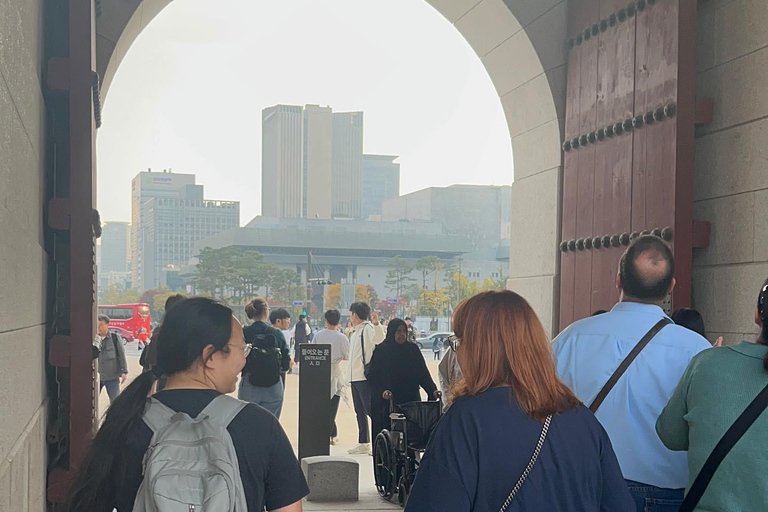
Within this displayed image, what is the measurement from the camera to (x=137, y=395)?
223 centimetres

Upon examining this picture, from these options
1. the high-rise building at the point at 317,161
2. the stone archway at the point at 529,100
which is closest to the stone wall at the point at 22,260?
the stone archway at the point at 529,100

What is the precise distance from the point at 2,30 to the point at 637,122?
3.76m

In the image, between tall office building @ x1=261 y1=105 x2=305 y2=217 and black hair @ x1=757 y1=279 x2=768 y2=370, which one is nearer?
black hair @ x1=757 y1=279 x2=768 y2=370

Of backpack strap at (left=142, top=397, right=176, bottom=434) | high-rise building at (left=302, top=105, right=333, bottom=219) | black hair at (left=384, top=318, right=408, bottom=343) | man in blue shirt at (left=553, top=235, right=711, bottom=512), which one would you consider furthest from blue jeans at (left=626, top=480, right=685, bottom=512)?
high-rise building at (left=302, top=105, right=333, bottom=219)

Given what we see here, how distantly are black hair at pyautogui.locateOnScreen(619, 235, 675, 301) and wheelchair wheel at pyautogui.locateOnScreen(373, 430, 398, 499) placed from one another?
4542mm

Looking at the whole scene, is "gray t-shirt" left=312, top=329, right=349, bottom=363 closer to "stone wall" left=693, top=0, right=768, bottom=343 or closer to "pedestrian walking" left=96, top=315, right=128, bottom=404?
"pedestrian walking" left=96, top=315, right=128, bottom=404

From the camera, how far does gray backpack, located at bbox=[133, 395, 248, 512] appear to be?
6.57 feet

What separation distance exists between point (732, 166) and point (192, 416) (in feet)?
11.7

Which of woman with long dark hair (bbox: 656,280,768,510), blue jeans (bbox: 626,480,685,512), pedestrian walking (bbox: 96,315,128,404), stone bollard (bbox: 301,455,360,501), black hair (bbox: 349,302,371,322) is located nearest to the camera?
woman with long dark hair (bbox: 656,280,768,510)

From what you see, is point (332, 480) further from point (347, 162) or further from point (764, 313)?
point (347, 162)

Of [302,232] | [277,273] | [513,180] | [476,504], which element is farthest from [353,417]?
[302,232]

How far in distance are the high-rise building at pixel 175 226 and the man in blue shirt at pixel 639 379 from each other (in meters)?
112

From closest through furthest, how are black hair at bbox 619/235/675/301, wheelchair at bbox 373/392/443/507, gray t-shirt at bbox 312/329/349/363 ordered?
black hair at bbox 619/235/675/301 < wheelchair at bbox 373/392/443/507 < gray t-shirt at bbox 312/329/349/363

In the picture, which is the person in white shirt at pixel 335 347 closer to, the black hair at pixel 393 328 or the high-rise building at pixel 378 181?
the black hair at pixel 393 328
